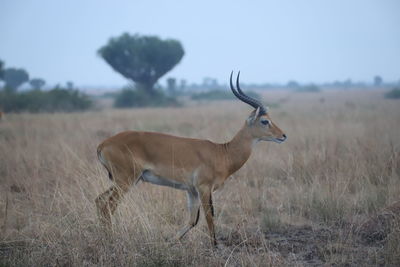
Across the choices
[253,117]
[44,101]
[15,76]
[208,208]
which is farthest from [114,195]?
[15,76]

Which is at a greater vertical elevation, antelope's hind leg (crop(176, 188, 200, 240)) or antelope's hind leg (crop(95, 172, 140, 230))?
antelope's hind leg (crop(95, 172, 140, 230))

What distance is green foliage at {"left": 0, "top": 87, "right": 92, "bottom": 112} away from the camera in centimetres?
2812

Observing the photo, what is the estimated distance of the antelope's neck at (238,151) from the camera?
6.45 meters

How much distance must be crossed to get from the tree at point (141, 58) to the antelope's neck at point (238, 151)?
35904 millimetres

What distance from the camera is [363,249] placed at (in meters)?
5.39

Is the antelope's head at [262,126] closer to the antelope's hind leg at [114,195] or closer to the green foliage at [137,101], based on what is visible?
the antelope's hind leg at [114,195]

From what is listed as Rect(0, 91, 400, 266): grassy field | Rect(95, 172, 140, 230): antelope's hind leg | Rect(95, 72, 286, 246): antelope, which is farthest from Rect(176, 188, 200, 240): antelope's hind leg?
Rect(95, 172, 140, 230): antelope's hind leg

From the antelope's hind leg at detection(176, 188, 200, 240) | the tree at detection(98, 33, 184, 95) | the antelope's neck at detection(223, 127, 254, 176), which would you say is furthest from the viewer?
the tree at detection(98, 33, 184, 95)

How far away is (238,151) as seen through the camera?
258 inches

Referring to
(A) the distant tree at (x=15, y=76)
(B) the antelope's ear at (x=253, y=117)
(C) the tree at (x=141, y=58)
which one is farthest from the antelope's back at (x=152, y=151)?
(A) the distant tree at (x=15, y=76)

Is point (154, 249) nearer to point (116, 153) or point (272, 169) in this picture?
point (116, 153)

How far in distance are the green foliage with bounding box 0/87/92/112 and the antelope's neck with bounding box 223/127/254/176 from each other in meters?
21.9

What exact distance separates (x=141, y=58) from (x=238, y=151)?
37.2 meters

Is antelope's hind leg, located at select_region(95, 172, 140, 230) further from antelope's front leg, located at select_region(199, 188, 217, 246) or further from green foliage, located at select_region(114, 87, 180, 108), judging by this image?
green foliage, located at select_region(114, 87, 180, 108)
